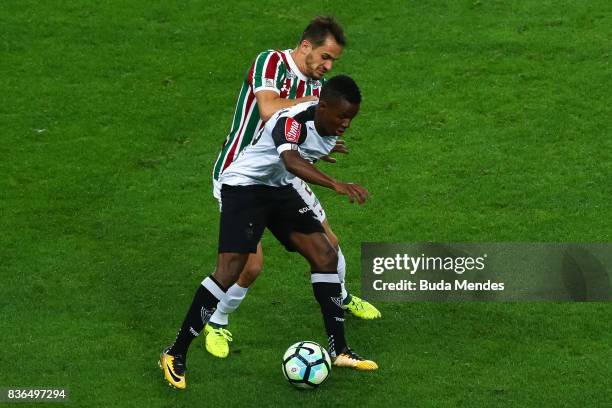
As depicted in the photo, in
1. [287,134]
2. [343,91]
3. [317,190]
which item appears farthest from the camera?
[317,190]

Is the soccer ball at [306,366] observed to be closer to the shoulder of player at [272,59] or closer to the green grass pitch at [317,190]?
the green grass pitch at [317,190]

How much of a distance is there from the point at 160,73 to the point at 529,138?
17.0 ft

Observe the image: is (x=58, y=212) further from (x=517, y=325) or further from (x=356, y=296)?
(x=517, y=325)

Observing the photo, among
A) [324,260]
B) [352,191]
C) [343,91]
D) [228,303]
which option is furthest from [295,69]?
[228,303]

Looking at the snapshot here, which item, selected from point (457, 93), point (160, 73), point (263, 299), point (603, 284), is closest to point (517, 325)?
point (603, 284)

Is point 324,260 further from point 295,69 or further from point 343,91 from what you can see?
point 295,69

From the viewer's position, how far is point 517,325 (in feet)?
34.8

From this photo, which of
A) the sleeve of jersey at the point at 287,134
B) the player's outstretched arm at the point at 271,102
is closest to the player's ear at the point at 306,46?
the player's outstretched arm at the point at 271,102

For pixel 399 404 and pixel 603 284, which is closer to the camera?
pixel 399 404

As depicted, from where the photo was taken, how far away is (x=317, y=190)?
13.7 m

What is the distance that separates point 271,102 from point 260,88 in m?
0.20

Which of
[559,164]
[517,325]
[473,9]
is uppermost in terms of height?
[473,9]

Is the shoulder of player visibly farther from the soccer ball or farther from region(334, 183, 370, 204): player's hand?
the soccer ball

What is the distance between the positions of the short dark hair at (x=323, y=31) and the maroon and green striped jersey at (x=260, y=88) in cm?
32
